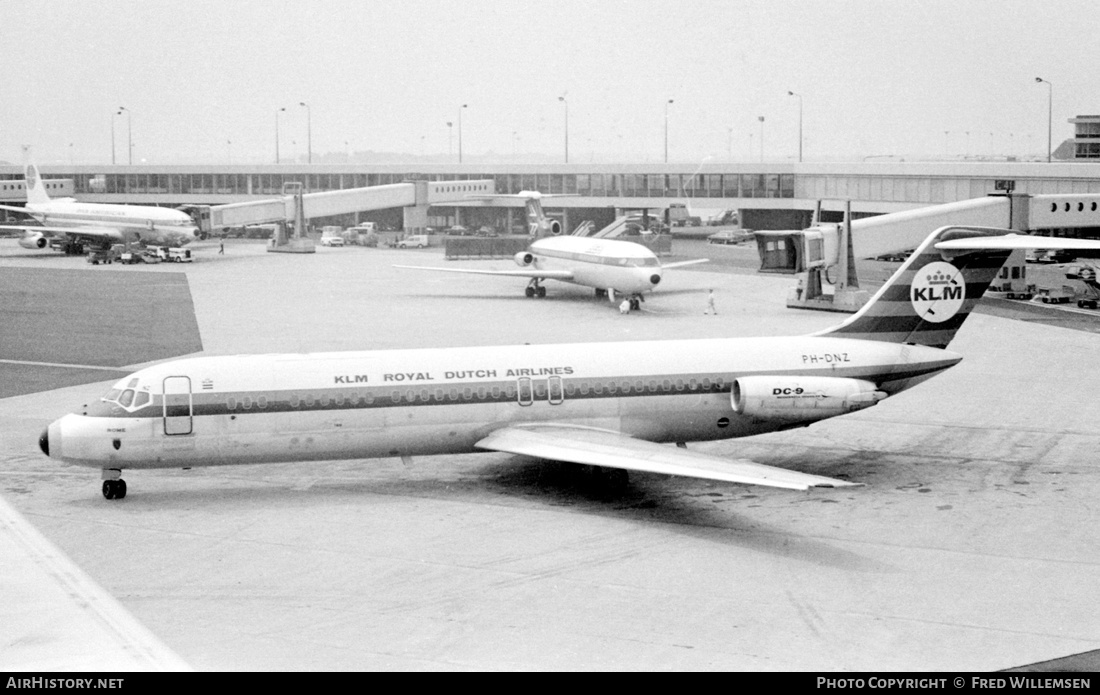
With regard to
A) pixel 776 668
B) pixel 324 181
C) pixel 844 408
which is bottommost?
pixel 776 668

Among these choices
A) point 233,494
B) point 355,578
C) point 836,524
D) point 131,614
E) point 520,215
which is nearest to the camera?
point 131,614

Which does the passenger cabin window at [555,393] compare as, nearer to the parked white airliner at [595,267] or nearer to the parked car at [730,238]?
the parked white airliner at [595,267]

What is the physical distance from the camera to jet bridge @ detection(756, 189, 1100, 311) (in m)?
53.3

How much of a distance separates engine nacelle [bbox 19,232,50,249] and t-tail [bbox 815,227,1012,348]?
75252mm

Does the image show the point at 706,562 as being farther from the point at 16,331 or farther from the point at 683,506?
the point at 16,331

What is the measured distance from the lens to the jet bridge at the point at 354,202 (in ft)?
293

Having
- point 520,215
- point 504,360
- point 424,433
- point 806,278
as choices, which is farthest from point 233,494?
point 520,215

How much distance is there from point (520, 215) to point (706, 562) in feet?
296

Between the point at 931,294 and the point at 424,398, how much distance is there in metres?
11.1

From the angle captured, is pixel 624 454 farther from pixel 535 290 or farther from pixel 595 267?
pixel 535 290

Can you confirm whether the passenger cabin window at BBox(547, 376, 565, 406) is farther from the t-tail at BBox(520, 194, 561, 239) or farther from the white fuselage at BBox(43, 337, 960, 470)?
the t-tail at BBox(520, 194, 561, 239)

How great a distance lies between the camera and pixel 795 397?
78.0 feet

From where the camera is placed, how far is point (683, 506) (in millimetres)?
22375

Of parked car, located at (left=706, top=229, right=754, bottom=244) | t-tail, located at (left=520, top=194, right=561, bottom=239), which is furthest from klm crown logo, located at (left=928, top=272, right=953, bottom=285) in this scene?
parked car, located at (left=706, top=229, right=754, bottom=244)
